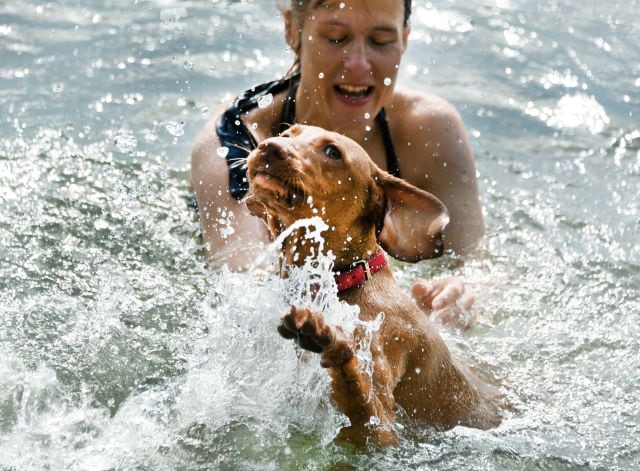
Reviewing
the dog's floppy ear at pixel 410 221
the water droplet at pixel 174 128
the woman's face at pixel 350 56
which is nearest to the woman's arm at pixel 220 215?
the woman's face at pixel 350 56

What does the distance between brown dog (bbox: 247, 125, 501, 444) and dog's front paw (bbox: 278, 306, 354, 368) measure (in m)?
0.22

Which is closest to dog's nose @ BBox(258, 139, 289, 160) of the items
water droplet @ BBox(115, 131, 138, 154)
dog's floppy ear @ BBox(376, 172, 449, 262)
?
dog's floppy ear @ BBox(376, 172, 449, 262)

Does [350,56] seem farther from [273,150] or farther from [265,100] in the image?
[273,150]

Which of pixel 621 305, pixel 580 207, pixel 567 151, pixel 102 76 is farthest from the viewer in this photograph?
pixel 102 76

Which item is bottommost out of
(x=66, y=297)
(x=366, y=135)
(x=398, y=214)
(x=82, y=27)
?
(x=82, y=27)

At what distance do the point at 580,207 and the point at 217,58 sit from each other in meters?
3.27

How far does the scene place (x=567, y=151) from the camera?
6.74 meters

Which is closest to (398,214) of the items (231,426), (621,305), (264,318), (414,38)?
(264,318)

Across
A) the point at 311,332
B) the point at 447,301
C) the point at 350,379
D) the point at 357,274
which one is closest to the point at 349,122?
the point at 447,301

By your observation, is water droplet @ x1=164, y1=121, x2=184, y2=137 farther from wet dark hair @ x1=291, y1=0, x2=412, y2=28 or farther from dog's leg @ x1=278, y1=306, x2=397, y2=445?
dog's leg @ x1=278, y1=306, x2=397, y2=445

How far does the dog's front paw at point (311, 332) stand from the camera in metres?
2.68

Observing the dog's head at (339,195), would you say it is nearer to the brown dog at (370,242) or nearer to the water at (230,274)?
the brown dog at (370,242)

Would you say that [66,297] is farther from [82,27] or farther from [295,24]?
[82,27]

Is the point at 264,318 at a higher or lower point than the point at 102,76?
higher
